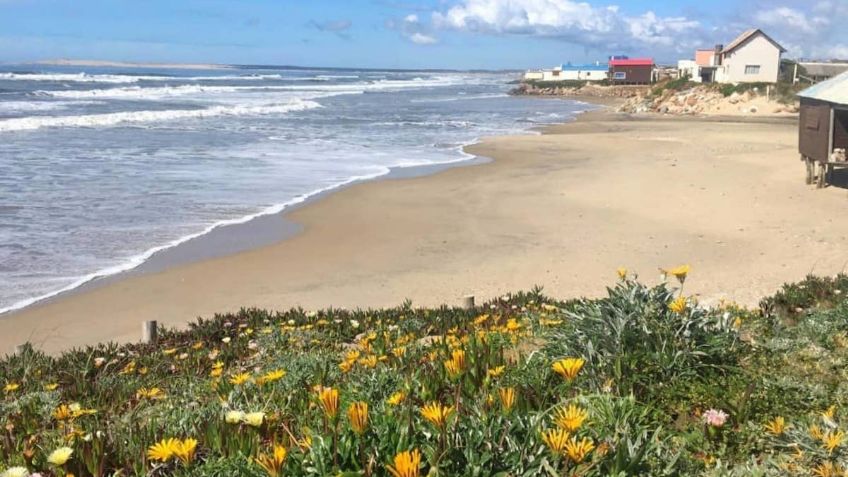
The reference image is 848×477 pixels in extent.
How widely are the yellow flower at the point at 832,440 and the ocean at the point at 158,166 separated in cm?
906

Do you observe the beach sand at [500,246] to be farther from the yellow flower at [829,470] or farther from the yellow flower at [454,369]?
the yellow flower at [829,470]

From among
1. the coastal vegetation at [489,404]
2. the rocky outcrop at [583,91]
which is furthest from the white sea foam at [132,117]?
the rocky outcrop at [583,91]

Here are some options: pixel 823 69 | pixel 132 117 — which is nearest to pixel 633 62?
pixel 823 69

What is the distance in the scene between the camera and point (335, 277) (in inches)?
426

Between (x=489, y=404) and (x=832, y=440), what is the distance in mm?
1099

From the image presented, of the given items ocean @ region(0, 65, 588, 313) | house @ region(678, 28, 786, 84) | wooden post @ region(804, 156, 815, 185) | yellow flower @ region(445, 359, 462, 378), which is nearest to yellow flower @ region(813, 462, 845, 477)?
yellow flower @ region(445, 359, 462, 378)

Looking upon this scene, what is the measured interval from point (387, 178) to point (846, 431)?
17.6 meters

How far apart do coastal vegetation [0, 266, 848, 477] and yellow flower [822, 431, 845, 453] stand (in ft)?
0.03

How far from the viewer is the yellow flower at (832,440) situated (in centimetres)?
237

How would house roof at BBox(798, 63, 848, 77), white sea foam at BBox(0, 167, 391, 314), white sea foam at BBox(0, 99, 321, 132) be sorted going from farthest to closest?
house roof at BBox(798, 63, 848, 77), white sea foam at BBox(0, 99, 321, 132), white sea foam at BBox(0, 167, 391, 314)

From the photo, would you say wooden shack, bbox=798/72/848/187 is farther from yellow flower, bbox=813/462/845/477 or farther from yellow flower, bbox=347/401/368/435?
yellow flower, bbox=347/401/368/435

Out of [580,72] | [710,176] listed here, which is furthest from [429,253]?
[580,72]

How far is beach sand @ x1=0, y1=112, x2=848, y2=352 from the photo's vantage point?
31.4ft

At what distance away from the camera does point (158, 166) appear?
21047 mm
